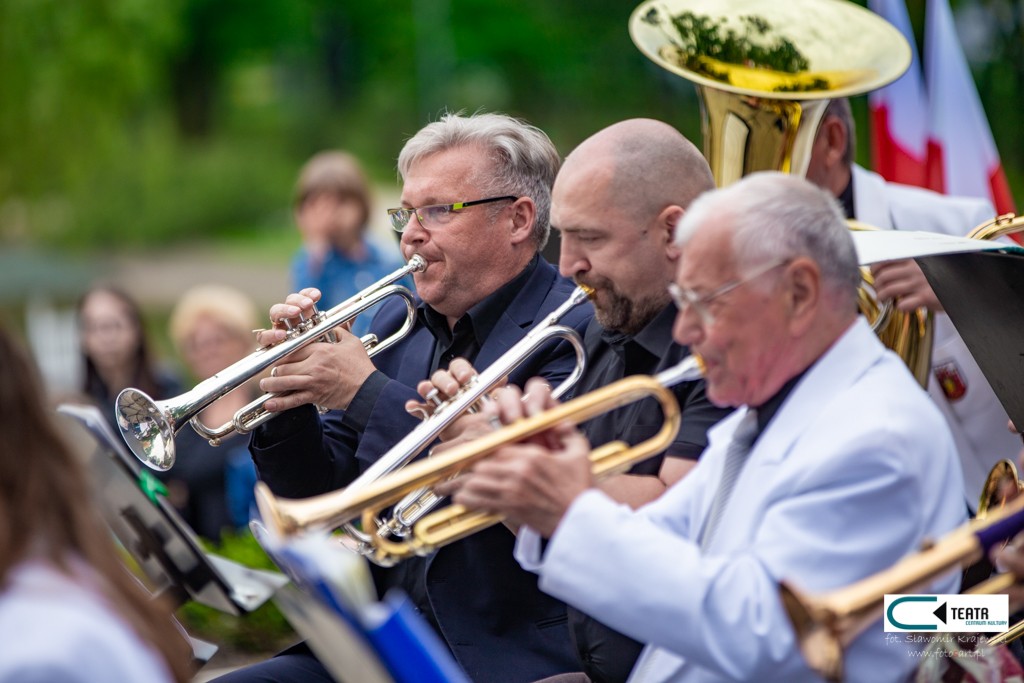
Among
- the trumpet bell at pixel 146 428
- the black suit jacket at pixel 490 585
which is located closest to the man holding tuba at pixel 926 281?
the black suit jacket at pixel 490 585

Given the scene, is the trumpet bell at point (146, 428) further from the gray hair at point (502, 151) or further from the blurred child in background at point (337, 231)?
the blurred child in background at point (337, 231)

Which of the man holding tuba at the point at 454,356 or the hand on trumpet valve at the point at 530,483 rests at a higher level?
the hand on trumpet valve at the point at 530,483

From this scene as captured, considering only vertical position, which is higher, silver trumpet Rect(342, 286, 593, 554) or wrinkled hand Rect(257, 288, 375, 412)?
wrinkled hand Rect(257, 288, 375, 412)

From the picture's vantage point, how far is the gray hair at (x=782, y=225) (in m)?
2.44

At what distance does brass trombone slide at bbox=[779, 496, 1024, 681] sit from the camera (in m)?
2.02

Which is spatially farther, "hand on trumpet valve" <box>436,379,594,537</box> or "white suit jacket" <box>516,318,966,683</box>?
"hand on trumpet valve" <box>436,379,594,537</box>

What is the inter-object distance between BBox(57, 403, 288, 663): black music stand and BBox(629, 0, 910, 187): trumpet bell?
2251 millimetres

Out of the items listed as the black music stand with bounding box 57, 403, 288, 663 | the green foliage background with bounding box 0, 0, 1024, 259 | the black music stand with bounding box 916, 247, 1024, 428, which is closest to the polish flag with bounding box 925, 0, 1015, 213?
the black music stand with bounding box 916, 247, 1024, 428

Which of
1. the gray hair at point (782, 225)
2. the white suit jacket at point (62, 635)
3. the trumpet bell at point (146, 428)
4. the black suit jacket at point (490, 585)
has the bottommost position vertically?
the black suit jacket at point (490, 585)

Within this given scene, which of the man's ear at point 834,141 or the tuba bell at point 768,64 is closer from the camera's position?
the tuba bell at point 768,64

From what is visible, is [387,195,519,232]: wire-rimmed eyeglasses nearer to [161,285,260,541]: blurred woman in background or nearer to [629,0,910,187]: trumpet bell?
[629,0,910,187]: trumpet bell

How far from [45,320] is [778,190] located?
14040mm

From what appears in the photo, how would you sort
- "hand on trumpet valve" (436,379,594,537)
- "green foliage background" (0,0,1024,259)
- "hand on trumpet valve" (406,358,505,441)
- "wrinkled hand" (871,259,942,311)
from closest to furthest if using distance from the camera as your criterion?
"hand on trumpet valve" (436,379,594,537) < "hand on trumpet valve" (406,358,505,441) < "wrinkled hand" (871,259,942,311) < "green foliage background" (0,0,1024,259)

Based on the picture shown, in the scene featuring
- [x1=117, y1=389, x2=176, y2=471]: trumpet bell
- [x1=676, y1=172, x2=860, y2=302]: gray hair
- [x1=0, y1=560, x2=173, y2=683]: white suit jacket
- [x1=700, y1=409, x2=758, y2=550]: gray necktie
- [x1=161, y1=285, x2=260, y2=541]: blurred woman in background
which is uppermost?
[x1=0, y1=560, x2=173, y2=683]: white suit jacket
